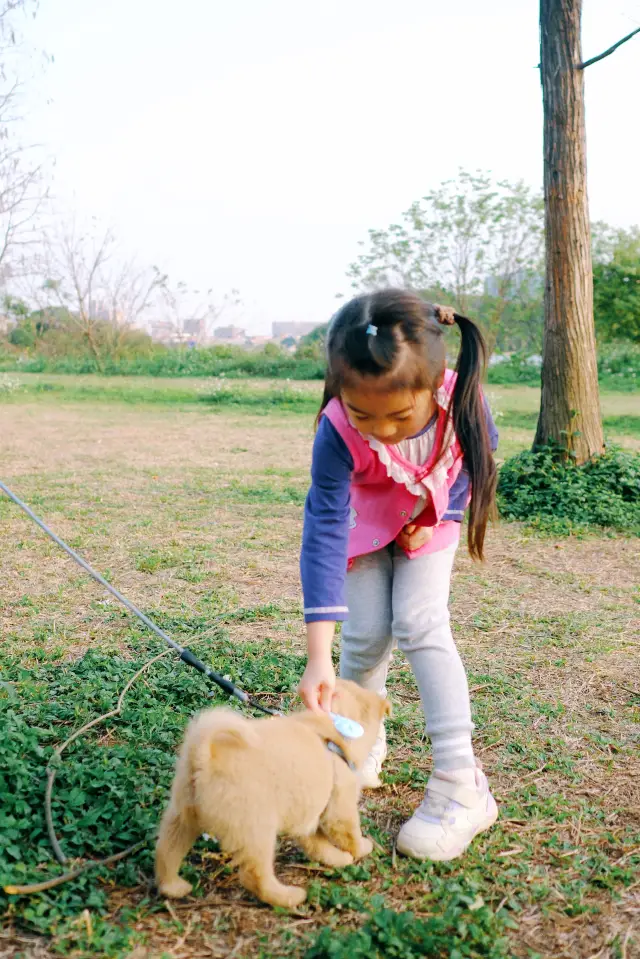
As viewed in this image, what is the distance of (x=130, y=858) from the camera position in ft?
6.03

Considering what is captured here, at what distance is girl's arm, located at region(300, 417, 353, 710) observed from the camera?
1.95 meters

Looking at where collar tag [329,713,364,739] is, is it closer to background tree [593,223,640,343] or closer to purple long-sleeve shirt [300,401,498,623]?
purple long-sleeve shirt [300,401,498,623]

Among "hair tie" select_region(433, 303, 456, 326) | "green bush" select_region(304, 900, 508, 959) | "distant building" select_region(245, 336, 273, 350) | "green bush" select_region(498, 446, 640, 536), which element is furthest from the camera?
"distant building" select_region(245, 336, 273, 350)

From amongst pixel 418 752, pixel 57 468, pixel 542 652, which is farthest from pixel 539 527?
pixel 57 468

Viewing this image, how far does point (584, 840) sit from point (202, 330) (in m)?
22.1

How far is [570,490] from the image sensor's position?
561cm

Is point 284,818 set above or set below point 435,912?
above

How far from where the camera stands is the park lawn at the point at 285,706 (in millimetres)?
1642

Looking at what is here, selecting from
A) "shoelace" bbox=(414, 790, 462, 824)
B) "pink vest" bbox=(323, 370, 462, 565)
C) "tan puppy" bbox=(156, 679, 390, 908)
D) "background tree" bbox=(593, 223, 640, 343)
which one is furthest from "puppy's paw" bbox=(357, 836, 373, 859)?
"background tree" bbox=(593, 223, 640, 343)

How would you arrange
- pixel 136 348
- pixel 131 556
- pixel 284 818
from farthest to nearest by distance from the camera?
pixel 136 348 < pixel 131 556 < pixel 284 818

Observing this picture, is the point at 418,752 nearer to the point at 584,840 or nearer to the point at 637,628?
the point at 584,840

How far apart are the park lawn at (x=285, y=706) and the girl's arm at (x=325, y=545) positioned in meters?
0.49

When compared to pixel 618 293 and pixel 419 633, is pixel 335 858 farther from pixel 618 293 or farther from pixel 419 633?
pixel 618 293

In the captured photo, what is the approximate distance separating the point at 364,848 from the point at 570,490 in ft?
13.5
